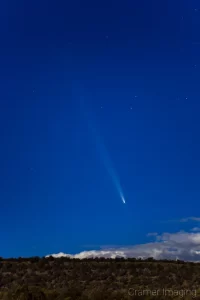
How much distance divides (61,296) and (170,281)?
24.7 m

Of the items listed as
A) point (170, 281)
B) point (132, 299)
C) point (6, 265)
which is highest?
point (6, 265)

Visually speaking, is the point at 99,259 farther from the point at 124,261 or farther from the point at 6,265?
the point at 6,265

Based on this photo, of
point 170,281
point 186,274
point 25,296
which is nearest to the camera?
point 25,296

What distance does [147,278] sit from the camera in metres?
48.3

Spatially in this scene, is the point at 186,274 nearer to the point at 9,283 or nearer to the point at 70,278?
the point at 70,278

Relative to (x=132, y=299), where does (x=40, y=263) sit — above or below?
above

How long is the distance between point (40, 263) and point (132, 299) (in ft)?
109

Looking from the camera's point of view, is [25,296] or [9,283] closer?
[25,296]

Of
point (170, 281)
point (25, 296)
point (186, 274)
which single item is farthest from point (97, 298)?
point (186, 274)

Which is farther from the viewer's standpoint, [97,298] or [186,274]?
[186,274]

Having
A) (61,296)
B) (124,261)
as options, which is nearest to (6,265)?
(124,261)

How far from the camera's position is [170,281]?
155 ft

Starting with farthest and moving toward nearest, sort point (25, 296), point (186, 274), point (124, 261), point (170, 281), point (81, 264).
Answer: point (124, 261)
point (81, 264)
point (186, 274)
point (170, 281)
point (25, 296)

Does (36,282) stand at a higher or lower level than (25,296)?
higher
